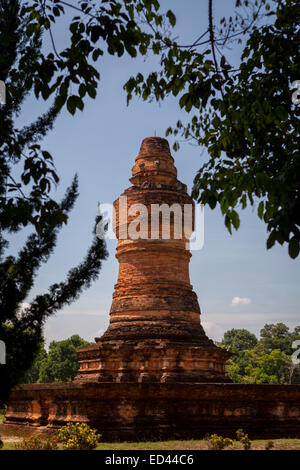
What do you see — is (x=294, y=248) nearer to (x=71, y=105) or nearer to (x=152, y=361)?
(x=71, y=105)

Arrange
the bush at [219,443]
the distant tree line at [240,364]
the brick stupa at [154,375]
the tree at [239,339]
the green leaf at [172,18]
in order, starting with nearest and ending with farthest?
the green leaf at [172,18], the bush at [219,443], the brick stupa at [154,375], the distant tree line at [240,364], the tree at [239,339]

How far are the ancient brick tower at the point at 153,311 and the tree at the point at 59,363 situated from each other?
3550 cm

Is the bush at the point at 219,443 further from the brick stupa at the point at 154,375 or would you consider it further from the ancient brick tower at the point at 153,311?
the ancient brick tower at the point at 153,311

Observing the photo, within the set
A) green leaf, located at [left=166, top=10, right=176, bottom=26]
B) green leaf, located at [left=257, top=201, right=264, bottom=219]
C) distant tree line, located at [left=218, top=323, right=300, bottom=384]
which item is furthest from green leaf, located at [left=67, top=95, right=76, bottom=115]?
distant tree line, located at [left=218, top=323, right=300, bottom=384]

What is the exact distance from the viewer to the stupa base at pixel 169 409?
12980 millimetres

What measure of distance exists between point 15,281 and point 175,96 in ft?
10.0

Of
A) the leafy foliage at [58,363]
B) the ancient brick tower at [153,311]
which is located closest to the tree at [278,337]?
the leafy foliage at [58,363]

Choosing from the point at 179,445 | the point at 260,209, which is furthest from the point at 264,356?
the point at 260,209

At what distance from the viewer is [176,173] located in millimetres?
18984

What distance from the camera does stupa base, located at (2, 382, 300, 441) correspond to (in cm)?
1298

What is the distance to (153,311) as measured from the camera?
1617 centimetres

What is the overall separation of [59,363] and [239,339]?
33464 mm

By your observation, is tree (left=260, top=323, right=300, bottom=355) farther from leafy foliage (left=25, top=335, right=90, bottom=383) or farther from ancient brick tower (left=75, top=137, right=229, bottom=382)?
ancient brick tower (left=75, top=137, right=229, bottom=382)
